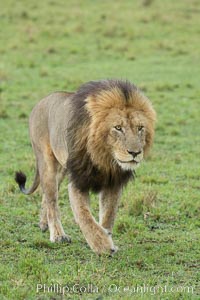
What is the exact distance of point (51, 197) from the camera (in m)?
6.32

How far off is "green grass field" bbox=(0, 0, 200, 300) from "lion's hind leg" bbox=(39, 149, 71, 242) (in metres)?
0.12

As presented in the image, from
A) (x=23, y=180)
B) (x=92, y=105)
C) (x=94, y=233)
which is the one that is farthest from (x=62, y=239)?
(x=92, y=105)

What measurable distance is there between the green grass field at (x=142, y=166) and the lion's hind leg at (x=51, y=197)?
0.39 ft

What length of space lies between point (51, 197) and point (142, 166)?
294 centimetres

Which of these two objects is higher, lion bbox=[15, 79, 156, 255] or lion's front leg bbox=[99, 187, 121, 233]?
lion bbox=[15, 79, 156, 255]

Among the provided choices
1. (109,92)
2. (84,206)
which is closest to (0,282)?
(84,206)

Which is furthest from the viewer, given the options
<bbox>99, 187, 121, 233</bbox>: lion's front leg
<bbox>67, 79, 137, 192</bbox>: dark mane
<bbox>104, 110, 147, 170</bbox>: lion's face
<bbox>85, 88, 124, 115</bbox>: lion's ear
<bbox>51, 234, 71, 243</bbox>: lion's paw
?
<bbox>51, 234, 71, 243</bbox>: lion's paw

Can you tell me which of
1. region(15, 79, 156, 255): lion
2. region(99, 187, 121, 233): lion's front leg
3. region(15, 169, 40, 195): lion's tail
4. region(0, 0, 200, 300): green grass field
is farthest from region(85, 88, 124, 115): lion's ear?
region(15, 169, 40, 195): lion's tail

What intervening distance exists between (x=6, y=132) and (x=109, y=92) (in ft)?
18.0

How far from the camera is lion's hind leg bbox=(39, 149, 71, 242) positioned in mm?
6160

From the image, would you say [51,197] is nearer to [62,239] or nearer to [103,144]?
[62,239]

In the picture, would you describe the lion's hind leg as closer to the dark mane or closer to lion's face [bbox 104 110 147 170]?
the dark mane

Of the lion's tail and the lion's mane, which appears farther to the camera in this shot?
the lion's tail

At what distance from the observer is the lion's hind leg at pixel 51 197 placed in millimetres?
6160
